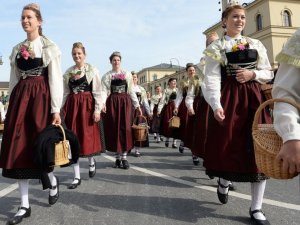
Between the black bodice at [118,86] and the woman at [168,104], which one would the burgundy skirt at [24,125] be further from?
the woman at [168,104]

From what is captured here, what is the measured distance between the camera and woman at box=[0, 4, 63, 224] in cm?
370

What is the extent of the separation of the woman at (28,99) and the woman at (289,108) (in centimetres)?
272

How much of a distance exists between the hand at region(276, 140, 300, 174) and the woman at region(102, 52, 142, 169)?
569 centimetres

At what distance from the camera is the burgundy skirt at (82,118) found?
581 cm

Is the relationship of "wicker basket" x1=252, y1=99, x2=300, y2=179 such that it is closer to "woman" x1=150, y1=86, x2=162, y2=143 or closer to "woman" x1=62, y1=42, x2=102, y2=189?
"woman" x1=62, y1=42, x2=102, y2=189

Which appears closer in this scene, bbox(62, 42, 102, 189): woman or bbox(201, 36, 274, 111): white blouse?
bbox(201, 36, 274, 111): white blouse

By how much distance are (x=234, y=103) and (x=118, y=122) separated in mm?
3825

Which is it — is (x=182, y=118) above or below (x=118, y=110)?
below

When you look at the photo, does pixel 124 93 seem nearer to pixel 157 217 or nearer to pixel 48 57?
pixel 48 57

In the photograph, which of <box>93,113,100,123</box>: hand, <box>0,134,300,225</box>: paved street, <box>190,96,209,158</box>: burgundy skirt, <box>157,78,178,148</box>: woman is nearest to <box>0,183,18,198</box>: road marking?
<box>0,134,300,225</box>: paved street

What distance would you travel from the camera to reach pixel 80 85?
5832mm

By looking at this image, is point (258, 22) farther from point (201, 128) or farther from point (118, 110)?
point (201, 128)

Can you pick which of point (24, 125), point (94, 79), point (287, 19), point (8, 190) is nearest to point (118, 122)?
point (94, 79)

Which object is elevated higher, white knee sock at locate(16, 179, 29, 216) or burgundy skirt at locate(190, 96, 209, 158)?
burgundy skirt at locate(190, 96, 209, 158)
